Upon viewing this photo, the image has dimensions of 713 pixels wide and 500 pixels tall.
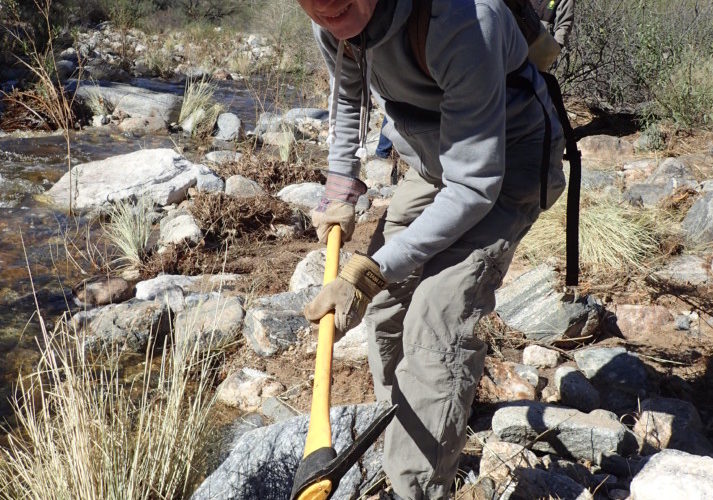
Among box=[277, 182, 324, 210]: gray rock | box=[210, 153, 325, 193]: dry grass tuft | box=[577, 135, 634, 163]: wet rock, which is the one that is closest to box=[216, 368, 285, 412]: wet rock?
box=[277, 182, 324, 210]: gray rock

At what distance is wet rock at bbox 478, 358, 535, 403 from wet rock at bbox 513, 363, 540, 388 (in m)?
0.03

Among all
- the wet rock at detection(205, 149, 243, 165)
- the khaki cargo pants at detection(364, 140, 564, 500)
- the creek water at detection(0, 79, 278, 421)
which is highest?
the khaki cargo pants at detection(364, 140, 564, 500)

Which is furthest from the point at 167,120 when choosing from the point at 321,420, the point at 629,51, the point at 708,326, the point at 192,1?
the point at 192,1

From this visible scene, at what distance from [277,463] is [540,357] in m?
1.73

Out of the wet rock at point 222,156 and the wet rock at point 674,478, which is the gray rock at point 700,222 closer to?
the wet rock at point 674,478

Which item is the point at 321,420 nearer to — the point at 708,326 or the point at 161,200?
the point at 708,326

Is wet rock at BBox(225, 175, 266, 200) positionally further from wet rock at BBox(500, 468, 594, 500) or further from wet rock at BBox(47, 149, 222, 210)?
wet rock at BBox(500, 468, 594, 500)

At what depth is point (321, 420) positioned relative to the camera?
1684 millimetres

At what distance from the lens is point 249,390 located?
10.7 feet

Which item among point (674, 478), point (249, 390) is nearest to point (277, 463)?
point (249, 390)

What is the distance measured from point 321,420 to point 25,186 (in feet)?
A: 19.0

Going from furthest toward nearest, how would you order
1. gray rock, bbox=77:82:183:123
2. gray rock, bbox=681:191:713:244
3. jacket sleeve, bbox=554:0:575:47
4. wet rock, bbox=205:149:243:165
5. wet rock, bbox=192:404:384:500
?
1. gray rock, bbox=77:82:183:123
2. wet rock, bbox=205:149:243:165
3. jacket sleeve, bbox=554:0:575:47
4. gray rock, bbox=681:191:713:244
5. wet rock, bbox=192:404:384:500

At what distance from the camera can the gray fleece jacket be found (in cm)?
166

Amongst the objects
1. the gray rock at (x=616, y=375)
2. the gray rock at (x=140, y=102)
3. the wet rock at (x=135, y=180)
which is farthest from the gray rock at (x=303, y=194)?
the gray rock at (x=140, y=102)
